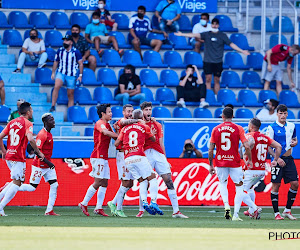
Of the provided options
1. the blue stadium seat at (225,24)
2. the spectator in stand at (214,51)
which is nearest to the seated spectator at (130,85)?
the spectator in stand at (214,51)

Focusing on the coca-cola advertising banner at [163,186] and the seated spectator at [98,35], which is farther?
the seated spectator at [98,35]

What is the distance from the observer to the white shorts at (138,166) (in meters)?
13.1

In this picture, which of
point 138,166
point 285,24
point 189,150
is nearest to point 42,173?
point 138,166

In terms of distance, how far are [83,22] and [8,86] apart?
11.6ft

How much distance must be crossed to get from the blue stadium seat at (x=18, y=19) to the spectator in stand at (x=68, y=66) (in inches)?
96.7

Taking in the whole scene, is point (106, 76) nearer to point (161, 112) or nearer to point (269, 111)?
point (161, 112)

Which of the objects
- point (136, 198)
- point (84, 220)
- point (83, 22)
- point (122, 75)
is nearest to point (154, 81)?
point (122, 75)

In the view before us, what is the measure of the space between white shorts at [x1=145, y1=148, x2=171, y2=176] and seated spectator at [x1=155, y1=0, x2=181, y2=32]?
33.0 ft

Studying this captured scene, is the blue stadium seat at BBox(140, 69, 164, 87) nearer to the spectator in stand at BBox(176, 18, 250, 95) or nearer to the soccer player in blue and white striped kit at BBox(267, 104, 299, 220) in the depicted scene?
the spectator in stand at BBox(176, 18, 250, 95)

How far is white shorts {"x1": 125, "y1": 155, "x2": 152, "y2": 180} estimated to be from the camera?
13062 mm

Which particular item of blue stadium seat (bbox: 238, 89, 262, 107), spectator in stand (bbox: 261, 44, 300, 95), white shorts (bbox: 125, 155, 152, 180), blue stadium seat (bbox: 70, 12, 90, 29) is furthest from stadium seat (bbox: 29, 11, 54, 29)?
white shorts (bbox: 125, 155, 152, 180)

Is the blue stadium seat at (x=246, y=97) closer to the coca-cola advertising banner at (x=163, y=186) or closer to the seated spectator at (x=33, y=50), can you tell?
the coca-cola advertising banner at (x=163, y=186)

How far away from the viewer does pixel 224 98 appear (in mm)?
21516

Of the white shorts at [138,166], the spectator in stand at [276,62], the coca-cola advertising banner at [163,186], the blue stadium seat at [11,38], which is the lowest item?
the coca-cola advertising banner at [163,186]
